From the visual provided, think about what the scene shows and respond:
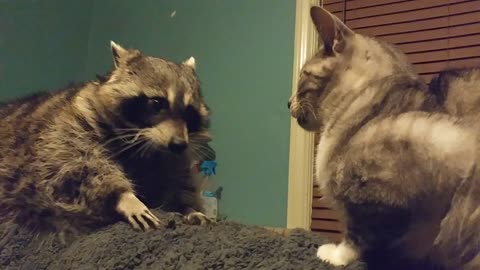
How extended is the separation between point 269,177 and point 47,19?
1.22m

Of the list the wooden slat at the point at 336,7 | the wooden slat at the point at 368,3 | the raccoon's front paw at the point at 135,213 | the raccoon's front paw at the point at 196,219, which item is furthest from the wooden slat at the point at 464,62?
the raccoon's front paw at the point at 135,213

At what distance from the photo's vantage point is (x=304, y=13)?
6.75ft

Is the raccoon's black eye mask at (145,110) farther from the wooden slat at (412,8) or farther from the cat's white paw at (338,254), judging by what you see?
the wooden slat at (412,8)

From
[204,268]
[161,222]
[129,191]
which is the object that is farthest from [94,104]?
[204,268]

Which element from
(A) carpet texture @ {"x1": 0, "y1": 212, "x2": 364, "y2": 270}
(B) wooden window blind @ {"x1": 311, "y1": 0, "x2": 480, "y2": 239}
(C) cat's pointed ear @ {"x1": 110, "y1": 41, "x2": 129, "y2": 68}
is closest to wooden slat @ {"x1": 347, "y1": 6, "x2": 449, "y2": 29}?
(B) wooden window blind @ {"x1": 311, "y1": 0, "x2": 480, "y2": 239}

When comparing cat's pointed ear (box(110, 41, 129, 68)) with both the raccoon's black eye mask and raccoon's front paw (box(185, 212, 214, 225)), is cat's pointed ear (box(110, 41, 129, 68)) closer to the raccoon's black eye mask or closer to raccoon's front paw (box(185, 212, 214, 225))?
the raccoon's black eye mask

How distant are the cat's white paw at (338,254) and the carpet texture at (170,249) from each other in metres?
0.03

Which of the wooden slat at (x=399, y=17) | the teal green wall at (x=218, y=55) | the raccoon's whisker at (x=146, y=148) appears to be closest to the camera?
the raccoon's whisker at (x=146, y=148)

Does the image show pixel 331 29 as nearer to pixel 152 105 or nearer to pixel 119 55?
pixel 152 105

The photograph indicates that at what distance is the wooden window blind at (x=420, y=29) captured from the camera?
180cm

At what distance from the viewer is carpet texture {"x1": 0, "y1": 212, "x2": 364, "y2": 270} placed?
3.71ft

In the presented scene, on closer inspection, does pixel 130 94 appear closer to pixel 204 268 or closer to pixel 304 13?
pixel 204 268

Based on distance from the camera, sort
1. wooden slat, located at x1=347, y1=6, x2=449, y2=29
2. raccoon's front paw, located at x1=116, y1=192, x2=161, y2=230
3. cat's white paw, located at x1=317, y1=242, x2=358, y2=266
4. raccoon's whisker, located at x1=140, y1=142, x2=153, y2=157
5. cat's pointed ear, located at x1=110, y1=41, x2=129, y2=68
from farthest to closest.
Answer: wooden slat, located at x1=347, y1=6, x2=449, y2=29, cat's pointed ear, located at x1=110, y1=41, x2=129, y2=68, raccoon's whisker, located at x1=140, y1=142, x2=153, y2=157, raccoon's front paw, located at x1=116, y1=192, x2=161, y2=230, cat's white paw, located at x1=317, y1=242, x2=358, y2=266

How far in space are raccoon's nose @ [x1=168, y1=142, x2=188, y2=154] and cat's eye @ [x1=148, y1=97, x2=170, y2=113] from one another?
11cm
